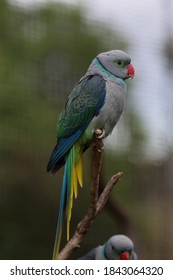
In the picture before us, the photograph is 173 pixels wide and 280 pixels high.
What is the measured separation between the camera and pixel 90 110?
83cm

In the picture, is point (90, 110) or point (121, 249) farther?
point (121, 249)

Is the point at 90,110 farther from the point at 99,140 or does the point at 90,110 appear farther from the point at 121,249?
the point at 121,249

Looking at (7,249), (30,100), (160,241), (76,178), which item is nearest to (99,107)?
(76,178)

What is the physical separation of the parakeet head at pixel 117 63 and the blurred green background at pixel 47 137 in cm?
66

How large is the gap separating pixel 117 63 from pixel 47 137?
2.55 feet

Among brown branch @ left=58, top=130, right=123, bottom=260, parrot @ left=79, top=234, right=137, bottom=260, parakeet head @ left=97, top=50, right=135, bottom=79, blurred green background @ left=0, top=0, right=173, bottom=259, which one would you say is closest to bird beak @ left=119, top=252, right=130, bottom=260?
parrot @ left=79, top=234, right=137, bottom=260

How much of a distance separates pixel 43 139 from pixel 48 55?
8.5 inches

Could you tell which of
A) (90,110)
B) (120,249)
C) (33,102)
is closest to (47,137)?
(33,102)

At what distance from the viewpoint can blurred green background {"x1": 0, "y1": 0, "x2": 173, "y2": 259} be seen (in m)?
1.51

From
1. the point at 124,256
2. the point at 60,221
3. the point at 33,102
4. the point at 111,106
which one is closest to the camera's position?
the point at 60,221

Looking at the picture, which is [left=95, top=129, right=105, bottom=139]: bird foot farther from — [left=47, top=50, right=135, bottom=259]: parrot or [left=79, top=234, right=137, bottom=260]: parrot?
[left=79, top=234, right=137, bottom=260]: parrot

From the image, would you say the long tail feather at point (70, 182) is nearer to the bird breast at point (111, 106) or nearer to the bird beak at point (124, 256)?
the bird breast at point (111, 106)

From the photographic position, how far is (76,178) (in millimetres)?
813
